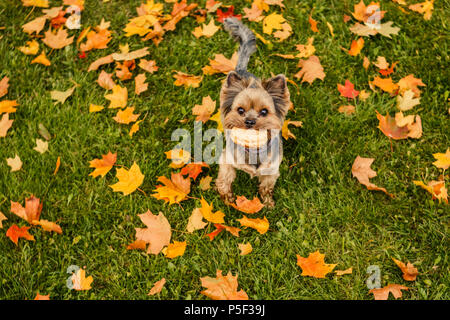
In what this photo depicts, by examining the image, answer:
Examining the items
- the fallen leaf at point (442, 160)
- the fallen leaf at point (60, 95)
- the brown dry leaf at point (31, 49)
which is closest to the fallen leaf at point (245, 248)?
the fallen leaf at point (442, 160)

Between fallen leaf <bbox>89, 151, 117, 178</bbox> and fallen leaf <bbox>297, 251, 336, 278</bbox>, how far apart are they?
2039 mm

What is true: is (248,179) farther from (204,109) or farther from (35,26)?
(35,26)

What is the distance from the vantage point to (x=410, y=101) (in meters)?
4.33

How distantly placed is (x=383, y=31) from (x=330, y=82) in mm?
1046

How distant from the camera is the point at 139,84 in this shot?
15.1 feet

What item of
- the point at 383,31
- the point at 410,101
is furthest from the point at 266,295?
the point at 383,31

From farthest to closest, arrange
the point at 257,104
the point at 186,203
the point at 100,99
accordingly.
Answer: the point at 100,99 < the point at 186,203 < the point at 257,104

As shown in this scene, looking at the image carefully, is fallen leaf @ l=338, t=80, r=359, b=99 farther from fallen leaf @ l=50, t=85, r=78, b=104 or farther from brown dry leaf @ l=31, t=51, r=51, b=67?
brown dry leaf @ l=31, t=51, r=51, b=67

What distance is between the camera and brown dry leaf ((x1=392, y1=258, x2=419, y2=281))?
3256mm

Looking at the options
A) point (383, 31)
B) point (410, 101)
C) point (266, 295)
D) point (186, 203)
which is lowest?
point (266, 295)

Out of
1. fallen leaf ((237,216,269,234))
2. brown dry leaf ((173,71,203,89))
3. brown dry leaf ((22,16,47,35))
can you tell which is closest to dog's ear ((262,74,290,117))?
fallen leaf ((237,216,269,234))

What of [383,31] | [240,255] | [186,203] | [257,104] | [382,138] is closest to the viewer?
[257,104]

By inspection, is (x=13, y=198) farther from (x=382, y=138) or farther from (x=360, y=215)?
(x=382, y=138)

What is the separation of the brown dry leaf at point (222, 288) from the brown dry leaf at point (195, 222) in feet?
1.58
